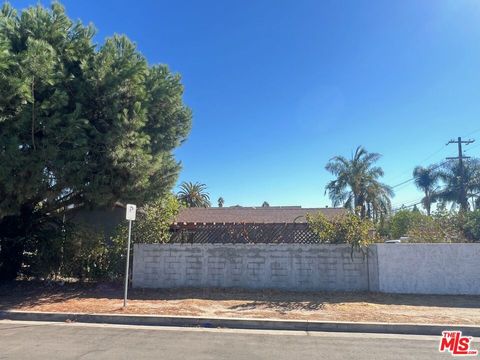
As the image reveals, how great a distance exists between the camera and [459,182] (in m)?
38.5

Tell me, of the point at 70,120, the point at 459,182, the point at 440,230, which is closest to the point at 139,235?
the point at 70,120

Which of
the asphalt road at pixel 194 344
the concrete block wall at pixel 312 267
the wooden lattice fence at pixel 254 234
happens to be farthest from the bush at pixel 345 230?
the asphalt road at pixel 194 344

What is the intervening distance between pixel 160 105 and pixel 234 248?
5188 millimetres

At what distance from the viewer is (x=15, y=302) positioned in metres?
10.3

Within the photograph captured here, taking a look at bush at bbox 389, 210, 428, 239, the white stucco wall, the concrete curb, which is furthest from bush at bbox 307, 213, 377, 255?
bush at bbox 389, 210, 428, 239

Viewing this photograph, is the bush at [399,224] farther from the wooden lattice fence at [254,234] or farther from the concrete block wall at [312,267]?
the wooden lattice fence at [254,234]

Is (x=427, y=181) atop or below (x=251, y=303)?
atop

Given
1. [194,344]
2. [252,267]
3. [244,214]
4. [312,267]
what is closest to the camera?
[194,344]

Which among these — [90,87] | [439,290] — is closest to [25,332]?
[90,87]

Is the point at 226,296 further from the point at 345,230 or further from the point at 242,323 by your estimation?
the point at 345,230

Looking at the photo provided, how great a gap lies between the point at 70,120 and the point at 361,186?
2662 centimetres

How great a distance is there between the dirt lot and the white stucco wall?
0.41 m

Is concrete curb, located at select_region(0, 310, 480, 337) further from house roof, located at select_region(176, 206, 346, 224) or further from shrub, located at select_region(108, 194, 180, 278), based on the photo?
house roof, located at select_region(176, 206, 346, 224)

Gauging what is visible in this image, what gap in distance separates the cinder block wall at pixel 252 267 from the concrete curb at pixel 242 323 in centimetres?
356
